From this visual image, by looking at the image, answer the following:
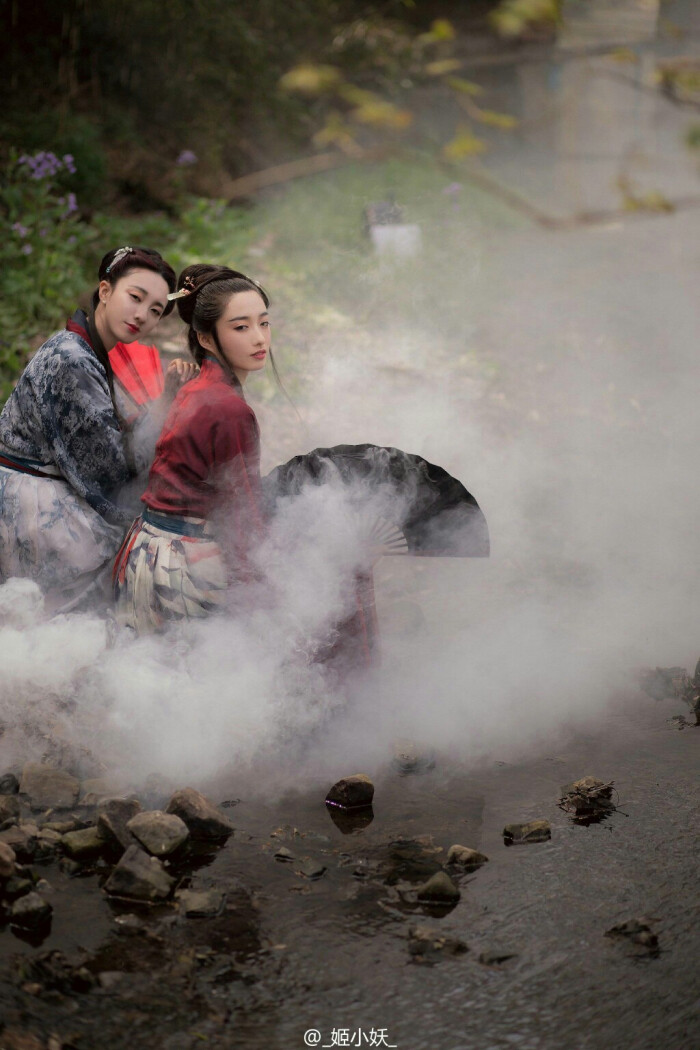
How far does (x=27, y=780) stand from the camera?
3383 mm

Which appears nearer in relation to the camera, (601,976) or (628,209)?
(628,209)

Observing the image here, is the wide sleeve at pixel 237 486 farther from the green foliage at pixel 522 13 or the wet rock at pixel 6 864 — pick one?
the green foliage at pixel 522 13

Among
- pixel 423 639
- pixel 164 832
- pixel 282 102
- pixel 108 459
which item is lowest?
pixel 423 639

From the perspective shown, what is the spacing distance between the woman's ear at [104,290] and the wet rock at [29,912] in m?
2.27

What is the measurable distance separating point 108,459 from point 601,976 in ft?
8.19

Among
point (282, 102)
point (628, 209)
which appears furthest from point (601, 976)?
point (282, 102)

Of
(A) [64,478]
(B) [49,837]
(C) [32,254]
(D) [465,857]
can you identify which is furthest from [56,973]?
(C) [32,254]

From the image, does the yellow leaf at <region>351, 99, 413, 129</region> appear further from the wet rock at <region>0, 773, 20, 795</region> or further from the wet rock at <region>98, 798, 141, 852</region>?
the wet rock at <region>0, 773, 20, 795</region>

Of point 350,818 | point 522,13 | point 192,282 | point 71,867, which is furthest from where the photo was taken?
point 192,282

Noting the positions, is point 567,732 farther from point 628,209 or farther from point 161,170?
point 161,170

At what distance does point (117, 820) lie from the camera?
309 centimetres

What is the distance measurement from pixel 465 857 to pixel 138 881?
936mm

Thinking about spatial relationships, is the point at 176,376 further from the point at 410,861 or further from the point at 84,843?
the point at 410,861

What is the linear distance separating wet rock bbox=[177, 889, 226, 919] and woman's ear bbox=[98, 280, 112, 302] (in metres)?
2.27
